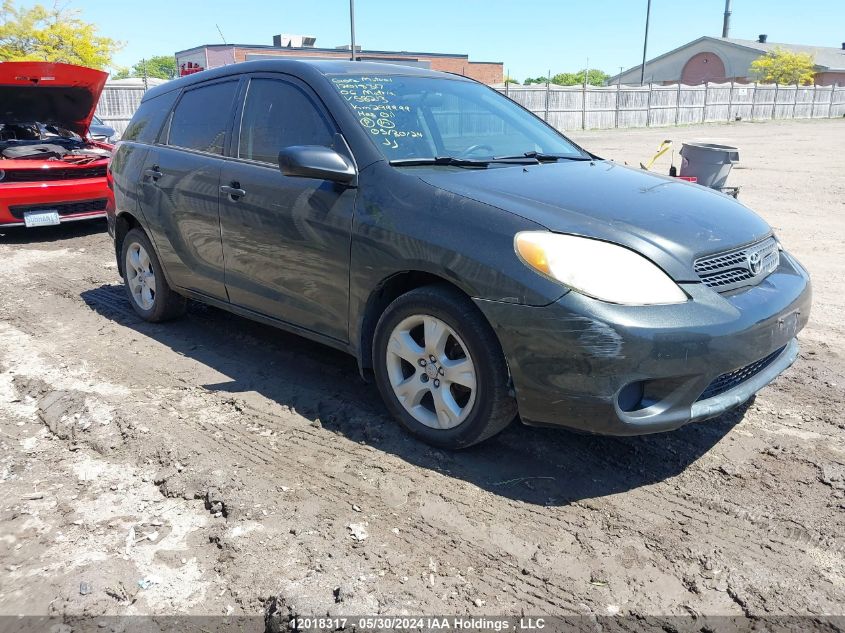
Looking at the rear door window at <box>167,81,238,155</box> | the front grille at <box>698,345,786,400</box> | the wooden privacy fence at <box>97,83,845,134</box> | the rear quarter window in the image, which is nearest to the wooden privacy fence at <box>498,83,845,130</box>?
the wooden privacy fence at <box>97,83,845,134</box>

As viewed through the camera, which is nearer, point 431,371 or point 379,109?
point 431,371

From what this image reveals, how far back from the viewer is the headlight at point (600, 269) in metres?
2.78

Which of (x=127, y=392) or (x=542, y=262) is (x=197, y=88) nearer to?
(x=127, y=392)

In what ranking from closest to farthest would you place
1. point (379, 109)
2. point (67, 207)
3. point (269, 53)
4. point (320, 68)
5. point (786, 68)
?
point (379, 109) → point (320, 68) → point (67, 207) → point (269, 53) → point (786, 68)

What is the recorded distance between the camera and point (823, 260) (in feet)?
23.2

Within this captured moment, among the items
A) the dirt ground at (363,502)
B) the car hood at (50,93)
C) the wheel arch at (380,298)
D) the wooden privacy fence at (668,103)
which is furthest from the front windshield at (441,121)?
the wooden privacy fence at (668,103)

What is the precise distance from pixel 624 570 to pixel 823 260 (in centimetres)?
581

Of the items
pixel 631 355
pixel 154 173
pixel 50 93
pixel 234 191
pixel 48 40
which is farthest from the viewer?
pixel 48 40

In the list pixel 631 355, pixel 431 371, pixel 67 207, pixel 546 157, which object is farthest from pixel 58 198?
pixel 631 355

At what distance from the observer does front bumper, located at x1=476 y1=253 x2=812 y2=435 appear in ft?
8.98

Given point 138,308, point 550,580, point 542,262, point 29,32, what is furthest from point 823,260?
point 29,32

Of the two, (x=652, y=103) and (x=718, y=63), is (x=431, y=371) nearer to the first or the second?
(x=652, y=103)

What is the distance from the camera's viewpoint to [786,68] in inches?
2373

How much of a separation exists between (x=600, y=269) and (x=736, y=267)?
74 cm
